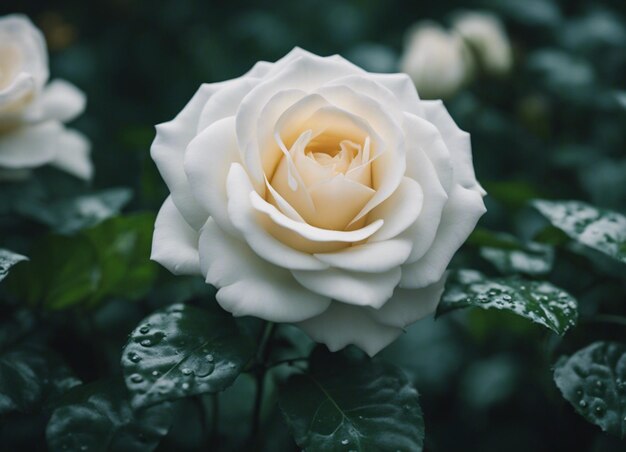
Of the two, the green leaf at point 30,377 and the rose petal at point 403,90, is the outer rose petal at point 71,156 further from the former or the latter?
the rose petal at point 403,90

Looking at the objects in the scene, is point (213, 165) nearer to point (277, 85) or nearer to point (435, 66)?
point (277, 85)

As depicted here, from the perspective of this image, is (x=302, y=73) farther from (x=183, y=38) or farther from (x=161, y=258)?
(x=183, y=38)

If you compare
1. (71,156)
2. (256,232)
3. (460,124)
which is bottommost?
(460,124)

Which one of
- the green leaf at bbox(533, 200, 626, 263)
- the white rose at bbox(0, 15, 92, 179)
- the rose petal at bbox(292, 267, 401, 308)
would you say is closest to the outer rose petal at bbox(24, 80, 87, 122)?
the white rose at bbox(0, 15, 92, 179)

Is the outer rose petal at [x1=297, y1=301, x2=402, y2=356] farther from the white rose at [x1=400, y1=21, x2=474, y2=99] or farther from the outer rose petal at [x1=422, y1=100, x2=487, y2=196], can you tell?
the white rose at [x1=400, y1=21, x2=474, y2=99]

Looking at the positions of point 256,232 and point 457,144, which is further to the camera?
point 457,144

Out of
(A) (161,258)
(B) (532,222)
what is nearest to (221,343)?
(A) (161,258)

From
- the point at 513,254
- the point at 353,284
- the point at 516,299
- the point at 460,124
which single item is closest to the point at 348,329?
the point at 353,284

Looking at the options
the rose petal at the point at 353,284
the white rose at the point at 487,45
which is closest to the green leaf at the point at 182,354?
the rose petal at the point at 353,284
